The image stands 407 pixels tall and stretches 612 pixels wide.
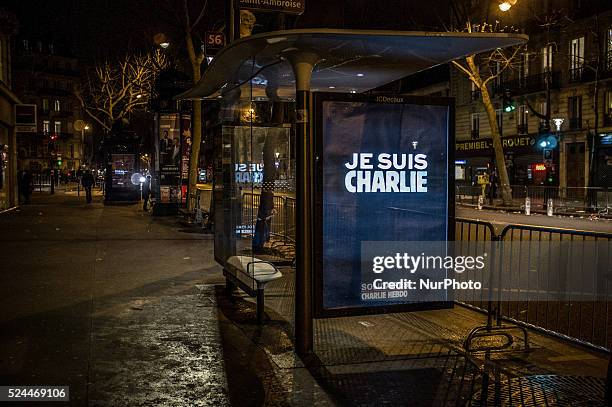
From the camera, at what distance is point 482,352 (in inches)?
246

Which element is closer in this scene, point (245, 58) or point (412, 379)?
point (412, 379)

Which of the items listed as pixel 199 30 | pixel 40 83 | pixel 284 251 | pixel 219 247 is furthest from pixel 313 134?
pixel 40 83

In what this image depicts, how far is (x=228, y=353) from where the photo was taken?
6.22 metres

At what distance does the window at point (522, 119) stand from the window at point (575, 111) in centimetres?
395

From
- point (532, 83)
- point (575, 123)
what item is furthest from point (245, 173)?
point (532, 83)

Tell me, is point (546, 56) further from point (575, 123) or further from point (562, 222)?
point (562, 222)

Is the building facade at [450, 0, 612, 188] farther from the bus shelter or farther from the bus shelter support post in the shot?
the bus shelter support post

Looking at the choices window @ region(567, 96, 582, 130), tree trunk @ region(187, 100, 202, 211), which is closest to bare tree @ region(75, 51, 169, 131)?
tree trunk @ region(187, 100, 202, 211)

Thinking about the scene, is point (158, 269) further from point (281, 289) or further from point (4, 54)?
point (4, 54)

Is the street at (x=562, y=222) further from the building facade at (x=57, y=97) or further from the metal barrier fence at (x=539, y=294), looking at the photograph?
the building facade at (x=57, y=97)

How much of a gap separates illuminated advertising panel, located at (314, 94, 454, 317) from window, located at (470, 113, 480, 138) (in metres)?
46.2

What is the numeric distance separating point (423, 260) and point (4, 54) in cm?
2256

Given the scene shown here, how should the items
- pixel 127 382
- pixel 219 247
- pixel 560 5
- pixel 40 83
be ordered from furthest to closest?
pixel 40 83
pixel 560 5
pixel 219 247
pixel 127 382

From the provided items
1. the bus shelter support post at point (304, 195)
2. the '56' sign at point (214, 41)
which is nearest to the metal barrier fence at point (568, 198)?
the '56' sign at point (214, 41)
